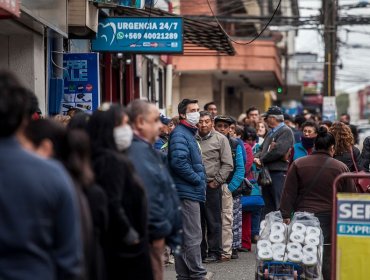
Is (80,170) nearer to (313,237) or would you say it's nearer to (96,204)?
(96,204)

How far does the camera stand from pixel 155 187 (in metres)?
7.23

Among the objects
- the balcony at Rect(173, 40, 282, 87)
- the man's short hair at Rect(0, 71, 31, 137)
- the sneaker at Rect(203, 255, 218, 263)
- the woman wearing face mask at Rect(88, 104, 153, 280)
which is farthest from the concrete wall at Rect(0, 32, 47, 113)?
the balcony at Rect(173, 40, 282, 87)

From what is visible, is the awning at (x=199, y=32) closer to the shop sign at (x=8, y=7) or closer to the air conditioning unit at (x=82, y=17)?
the air conditioning unit at (x=82, y=17)

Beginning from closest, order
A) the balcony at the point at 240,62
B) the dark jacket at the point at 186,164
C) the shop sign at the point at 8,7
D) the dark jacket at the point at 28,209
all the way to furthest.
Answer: the dark jacket at the point at 28,209 < the shop sign at the point at 8,7 < the dark jacket at the point at 186,164 < the balcony at the point at 240,62

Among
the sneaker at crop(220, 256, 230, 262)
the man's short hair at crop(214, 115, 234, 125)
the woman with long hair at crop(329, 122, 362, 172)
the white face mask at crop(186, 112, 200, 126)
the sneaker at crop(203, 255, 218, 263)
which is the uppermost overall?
the white face mask at crop(186, 112, 200, 126)

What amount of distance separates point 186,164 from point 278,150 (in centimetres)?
463

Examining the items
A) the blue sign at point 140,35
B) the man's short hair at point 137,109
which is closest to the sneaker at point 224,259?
the blue sign at point 140,35

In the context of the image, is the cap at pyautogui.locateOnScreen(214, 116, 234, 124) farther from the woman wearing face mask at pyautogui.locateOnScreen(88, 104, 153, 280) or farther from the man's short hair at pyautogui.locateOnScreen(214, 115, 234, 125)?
the woman wearing face mask at pyautogui.locateOnScreen(88, 104, 153, 280)

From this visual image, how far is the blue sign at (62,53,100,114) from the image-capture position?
14383 mm

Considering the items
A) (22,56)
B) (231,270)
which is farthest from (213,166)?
(22,56)

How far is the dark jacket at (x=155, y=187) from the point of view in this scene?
23.6 ft

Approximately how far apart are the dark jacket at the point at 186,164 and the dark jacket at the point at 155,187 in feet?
9.51

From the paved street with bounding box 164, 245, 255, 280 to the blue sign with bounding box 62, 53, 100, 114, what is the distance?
289cm

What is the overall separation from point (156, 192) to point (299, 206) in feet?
9.68
